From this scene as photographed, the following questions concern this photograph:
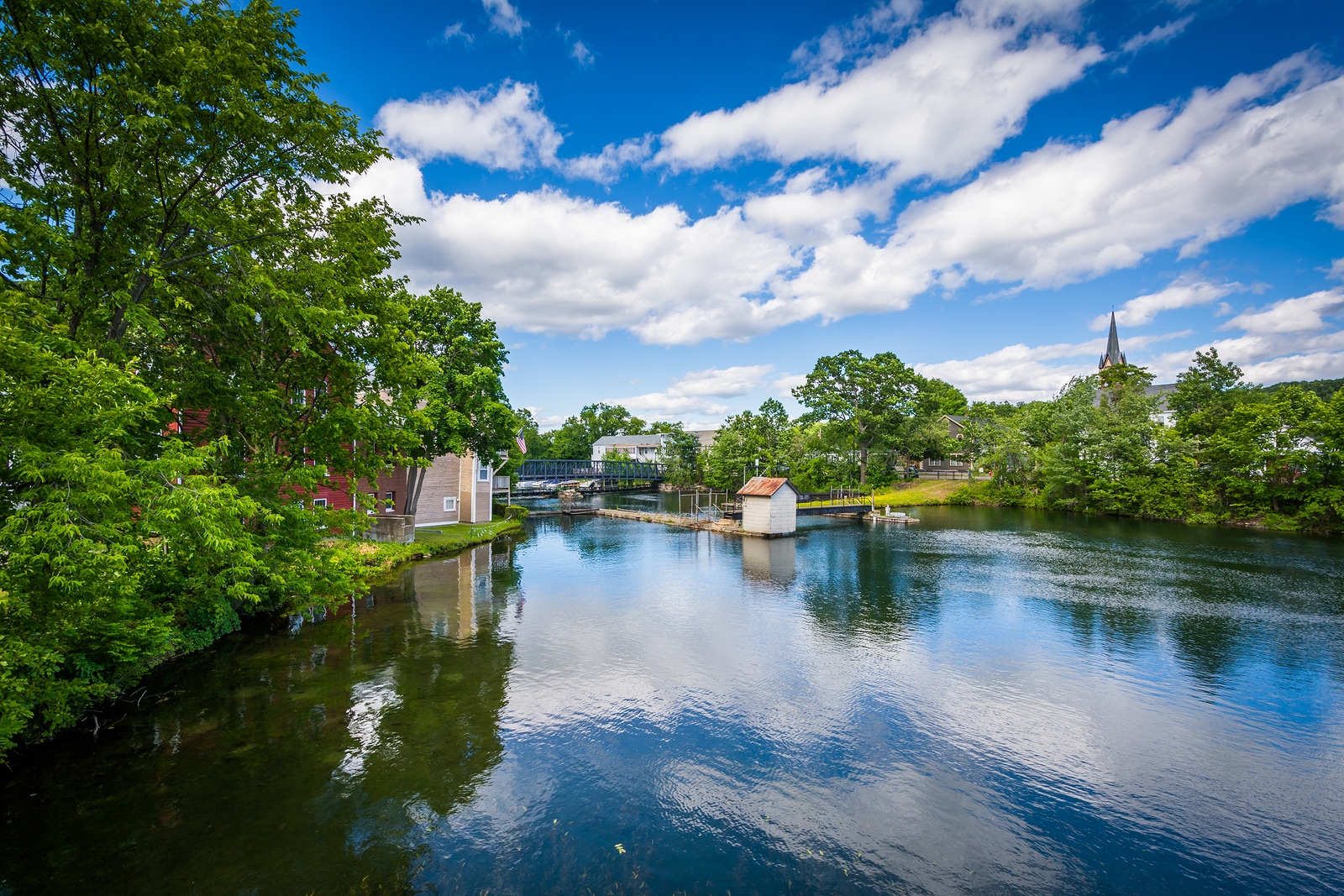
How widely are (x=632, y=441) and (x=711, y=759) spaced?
114473 mm

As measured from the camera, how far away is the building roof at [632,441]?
121625 millimetres

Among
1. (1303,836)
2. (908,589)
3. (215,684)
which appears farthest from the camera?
(908,589)

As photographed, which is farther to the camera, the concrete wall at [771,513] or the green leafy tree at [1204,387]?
the green leafy tree at [1204,387]

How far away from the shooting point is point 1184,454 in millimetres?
50594

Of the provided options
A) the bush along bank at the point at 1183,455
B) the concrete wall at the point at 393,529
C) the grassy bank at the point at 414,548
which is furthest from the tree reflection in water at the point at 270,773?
the bush along bank at the point at 1183,455

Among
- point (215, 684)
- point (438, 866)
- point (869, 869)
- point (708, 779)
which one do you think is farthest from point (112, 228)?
point (869, 869)

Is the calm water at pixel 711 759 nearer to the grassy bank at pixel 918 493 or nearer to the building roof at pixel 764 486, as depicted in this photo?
the building roof at pixel 764 486

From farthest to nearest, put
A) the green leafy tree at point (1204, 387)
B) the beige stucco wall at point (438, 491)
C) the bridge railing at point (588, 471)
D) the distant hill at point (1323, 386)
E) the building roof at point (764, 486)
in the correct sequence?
the distant hill at point (1323, 386), the bridge railing at point (588, 471), the green leafy tree at point (1204, 387), the building roof at point (764, 486), the beige stucco wall at point (438, 491)

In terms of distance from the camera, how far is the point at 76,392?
7.96 m

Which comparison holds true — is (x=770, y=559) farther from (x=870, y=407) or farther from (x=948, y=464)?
(x=948, y=464)

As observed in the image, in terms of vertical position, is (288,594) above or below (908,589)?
above

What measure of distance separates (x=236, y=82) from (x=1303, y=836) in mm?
23053

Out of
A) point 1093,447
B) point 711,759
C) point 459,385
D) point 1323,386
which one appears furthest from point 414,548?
point 1323,386

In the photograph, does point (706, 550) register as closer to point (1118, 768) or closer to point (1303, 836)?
point (1118, 768)
